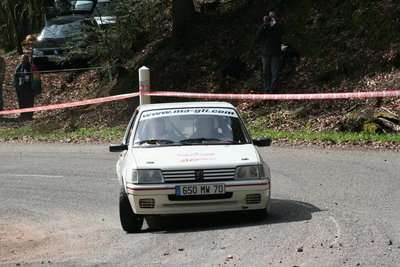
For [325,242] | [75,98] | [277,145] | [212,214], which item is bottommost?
[75,98]

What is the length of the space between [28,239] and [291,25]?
16.8 metres

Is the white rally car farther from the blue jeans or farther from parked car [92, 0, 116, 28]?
parked car [92, 0, 116, 28]

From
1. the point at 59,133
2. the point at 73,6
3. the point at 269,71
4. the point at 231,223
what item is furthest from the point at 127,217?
the point at 73,6

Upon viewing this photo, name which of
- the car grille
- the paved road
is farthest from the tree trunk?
the car grille

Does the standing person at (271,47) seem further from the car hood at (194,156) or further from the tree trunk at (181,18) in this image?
the car hood at (194,156)

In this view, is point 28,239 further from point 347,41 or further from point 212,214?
point 347,41

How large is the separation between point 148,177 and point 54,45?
22934 millimetres

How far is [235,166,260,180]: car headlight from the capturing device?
10125mm

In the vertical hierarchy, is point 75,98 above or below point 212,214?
below

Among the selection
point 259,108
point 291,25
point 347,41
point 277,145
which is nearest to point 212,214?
point 277,145

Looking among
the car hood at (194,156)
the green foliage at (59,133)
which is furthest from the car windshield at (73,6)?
the car hood at (194,156)

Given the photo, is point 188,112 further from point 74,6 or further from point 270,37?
point 74,6

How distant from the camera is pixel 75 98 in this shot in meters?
30.0

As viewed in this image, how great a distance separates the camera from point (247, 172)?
33.3 feet
